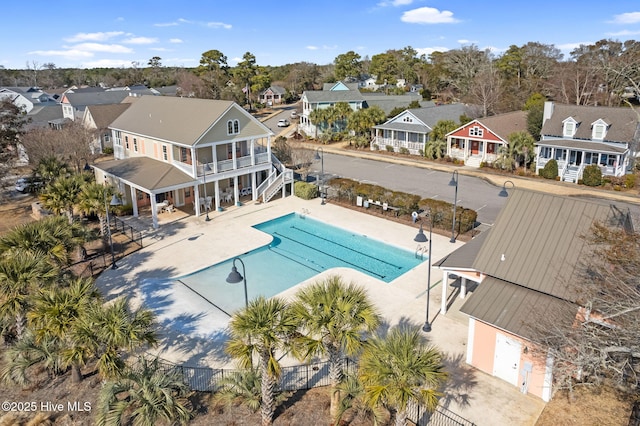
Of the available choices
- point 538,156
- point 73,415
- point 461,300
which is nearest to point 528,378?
point 461,300

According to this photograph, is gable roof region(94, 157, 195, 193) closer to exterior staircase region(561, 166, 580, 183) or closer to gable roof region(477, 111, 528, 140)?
gable roof region(477, 111, 528, 140)

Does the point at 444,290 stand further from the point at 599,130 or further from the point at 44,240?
the point at 599,130

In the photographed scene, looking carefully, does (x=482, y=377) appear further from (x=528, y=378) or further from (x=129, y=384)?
(x=129, y=384)

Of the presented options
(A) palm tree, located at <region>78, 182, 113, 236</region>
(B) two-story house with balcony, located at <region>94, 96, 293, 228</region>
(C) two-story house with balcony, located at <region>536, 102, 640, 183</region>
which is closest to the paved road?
(C) two-story house with balcony, located at <region>536, 102, 640, 183</region>

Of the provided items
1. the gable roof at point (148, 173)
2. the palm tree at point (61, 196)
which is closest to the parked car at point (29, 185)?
the gable roof at point (148, 173)

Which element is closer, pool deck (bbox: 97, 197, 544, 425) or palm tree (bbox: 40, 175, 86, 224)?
pool deck (bbox: 97, 197, 544, 425)
